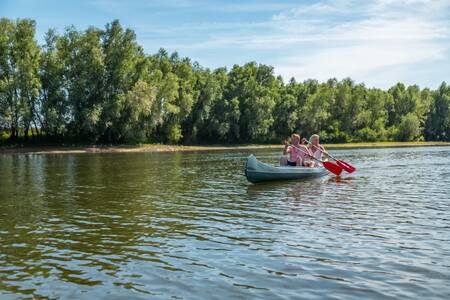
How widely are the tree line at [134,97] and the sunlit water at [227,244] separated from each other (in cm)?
5192

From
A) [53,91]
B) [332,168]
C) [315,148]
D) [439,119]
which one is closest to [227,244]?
[315,148]

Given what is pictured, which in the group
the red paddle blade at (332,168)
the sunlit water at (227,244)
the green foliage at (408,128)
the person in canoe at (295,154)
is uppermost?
the green foliage at (408,128)

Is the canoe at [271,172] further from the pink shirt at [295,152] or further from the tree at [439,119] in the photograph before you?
the tree at [439,119]

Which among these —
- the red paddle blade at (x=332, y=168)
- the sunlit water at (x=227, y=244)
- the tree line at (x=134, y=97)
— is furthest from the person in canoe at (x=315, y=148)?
the tree line at (x=134, y=97)

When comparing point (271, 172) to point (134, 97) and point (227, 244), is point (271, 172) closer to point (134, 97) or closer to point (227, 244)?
point (227, 244)

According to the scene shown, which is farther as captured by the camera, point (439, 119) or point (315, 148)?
point (439, 119)

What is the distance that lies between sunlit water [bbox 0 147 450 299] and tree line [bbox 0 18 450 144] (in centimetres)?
5192

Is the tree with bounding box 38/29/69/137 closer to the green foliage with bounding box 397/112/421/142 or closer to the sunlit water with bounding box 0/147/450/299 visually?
the sunlit water with bounding box 0/147/450/299

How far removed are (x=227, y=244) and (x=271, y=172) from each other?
572 inches

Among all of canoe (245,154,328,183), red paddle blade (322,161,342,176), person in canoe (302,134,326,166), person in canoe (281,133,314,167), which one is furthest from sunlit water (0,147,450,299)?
red paddle blade (322,161,342,176)

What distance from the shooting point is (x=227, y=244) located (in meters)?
12.3

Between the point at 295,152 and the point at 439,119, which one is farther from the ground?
the point at 439,119

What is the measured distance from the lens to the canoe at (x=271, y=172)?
25844 mm

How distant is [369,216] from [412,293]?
24.7ft
